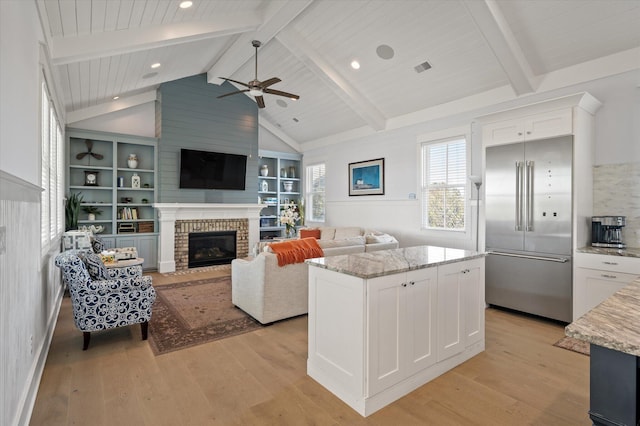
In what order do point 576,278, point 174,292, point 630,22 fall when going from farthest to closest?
1. point 174,292
2. point 576,278
3. point 630,22

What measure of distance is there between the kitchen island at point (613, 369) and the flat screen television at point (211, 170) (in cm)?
705

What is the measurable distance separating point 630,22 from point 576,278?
2744mm

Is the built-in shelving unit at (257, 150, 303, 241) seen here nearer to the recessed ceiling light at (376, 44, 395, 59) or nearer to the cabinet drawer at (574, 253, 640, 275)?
the recessed ceiling light at (376, 44, 395, 59)

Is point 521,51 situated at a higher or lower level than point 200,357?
higher

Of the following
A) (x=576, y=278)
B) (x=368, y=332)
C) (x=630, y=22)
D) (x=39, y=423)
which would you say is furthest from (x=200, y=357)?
(x=630, y=22)

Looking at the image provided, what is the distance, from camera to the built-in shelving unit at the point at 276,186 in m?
8.95

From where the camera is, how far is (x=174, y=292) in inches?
209

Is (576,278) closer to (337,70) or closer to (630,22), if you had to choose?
(630,22)

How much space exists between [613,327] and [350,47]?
5.06m

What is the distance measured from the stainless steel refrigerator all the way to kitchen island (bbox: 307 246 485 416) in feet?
5.49

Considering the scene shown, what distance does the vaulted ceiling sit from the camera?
3574 mm

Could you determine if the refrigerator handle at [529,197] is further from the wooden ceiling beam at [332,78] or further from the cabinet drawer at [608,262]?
the wooden ceiling beam at [332,78]

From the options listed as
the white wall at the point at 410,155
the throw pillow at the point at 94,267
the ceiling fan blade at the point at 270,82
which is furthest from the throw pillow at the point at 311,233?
the throw pillow at the point at 94,267

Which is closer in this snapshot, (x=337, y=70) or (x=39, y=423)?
(x=39, y=423)
